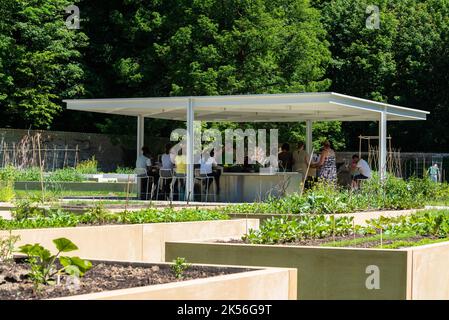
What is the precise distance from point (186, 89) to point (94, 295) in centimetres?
3255

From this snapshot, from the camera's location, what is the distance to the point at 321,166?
23438 millimetres

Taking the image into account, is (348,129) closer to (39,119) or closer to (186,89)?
(186,89)

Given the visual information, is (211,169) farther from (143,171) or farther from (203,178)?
(143,171)

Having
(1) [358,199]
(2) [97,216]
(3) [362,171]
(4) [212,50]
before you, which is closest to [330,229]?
(2) [97,216]

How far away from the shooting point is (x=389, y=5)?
49094 mm

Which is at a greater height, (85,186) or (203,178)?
(203,178)

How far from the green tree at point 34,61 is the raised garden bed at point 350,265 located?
28.3 metres

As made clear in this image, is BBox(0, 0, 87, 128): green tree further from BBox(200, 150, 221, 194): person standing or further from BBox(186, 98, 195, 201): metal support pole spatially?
BBox(186, 98, 195, 201): metal support pole

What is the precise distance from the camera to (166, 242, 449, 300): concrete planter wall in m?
8.50

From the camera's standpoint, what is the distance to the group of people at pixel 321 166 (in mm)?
23297

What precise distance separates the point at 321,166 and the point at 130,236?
501 inches
